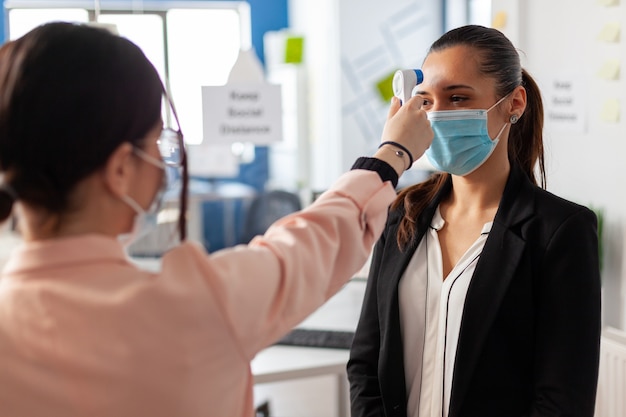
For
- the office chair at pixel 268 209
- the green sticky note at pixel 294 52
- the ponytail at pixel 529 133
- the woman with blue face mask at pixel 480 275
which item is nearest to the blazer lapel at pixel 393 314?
the woman with blue face mask at pixel 480 275

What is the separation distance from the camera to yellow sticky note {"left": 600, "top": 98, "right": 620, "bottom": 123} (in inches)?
89.2

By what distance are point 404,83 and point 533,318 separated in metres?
0.53

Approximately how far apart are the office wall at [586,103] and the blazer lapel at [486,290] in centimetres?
99

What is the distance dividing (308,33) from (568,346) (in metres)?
5.72

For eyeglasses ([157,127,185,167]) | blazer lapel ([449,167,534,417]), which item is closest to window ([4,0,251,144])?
blazer lapel ([449,167,534,417])

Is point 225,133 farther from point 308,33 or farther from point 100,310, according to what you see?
point 308,33

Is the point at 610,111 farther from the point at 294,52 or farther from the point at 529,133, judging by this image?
the point at 294,52

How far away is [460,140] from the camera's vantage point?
1532 millimetres

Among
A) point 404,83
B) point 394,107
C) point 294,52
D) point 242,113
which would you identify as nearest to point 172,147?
point 394,107

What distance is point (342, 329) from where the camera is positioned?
8.98 feet

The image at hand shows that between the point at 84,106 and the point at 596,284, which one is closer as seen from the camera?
the point at 84,106

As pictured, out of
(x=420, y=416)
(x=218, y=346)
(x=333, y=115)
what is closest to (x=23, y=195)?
(x=218, y=346)

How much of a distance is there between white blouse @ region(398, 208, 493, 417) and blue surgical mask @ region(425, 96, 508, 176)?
146mm

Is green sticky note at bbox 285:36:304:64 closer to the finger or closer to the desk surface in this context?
the desk surface
